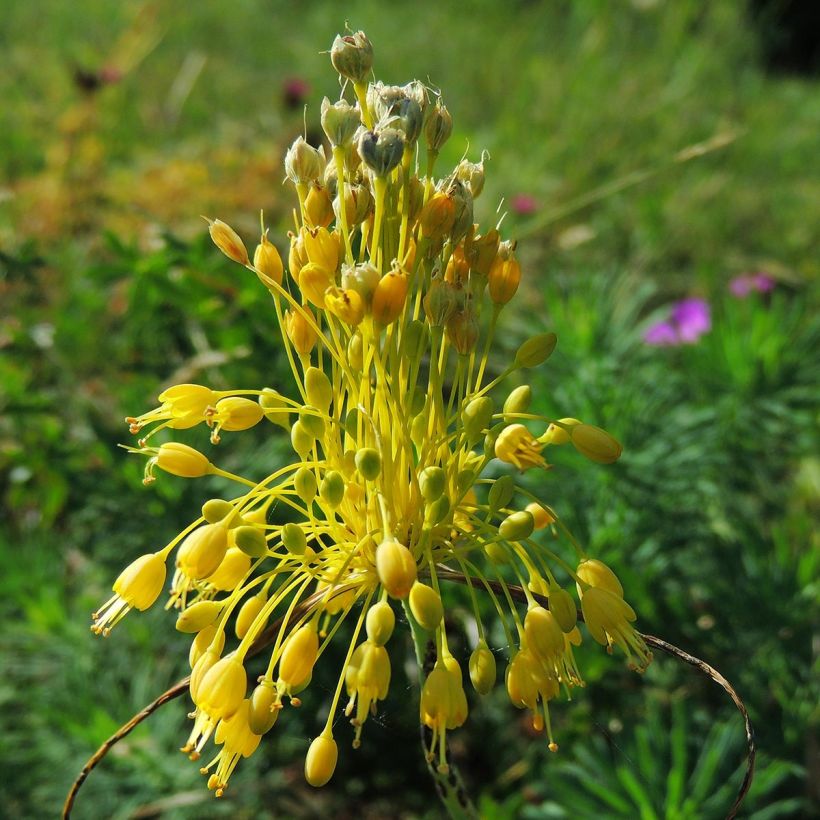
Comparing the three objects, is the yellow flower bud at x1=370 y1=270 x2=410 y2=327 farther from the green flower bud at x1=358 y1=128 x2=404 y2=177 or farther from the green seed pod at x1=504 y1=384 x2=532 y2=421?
the green seed pod at x1=504 y1=384 x2=532 y2=421

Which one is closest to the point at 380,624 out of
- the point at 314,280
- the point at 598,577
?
the point at 598,577

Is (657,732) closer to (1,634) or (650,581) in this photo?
(650,581)

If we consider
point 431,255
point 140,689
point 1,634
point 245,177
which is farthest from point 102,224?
point 431,255

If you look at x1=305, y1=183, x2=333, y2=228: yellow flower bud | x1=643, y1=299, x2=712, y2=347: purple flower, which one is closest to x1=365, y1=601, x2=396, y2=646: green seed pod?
x1=305, y1=183, x2=333, y2=228: yellow flower bud

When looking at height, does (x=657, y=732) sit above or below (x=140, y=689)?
above

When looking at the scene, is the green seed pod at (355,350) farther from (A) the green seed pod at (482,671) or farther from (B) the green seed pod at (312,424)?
(A) the green seed pod at (482,671)

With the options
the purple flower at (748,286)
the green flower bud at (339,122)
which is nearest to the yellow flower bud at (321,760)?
the green flower bud at (339,122)
